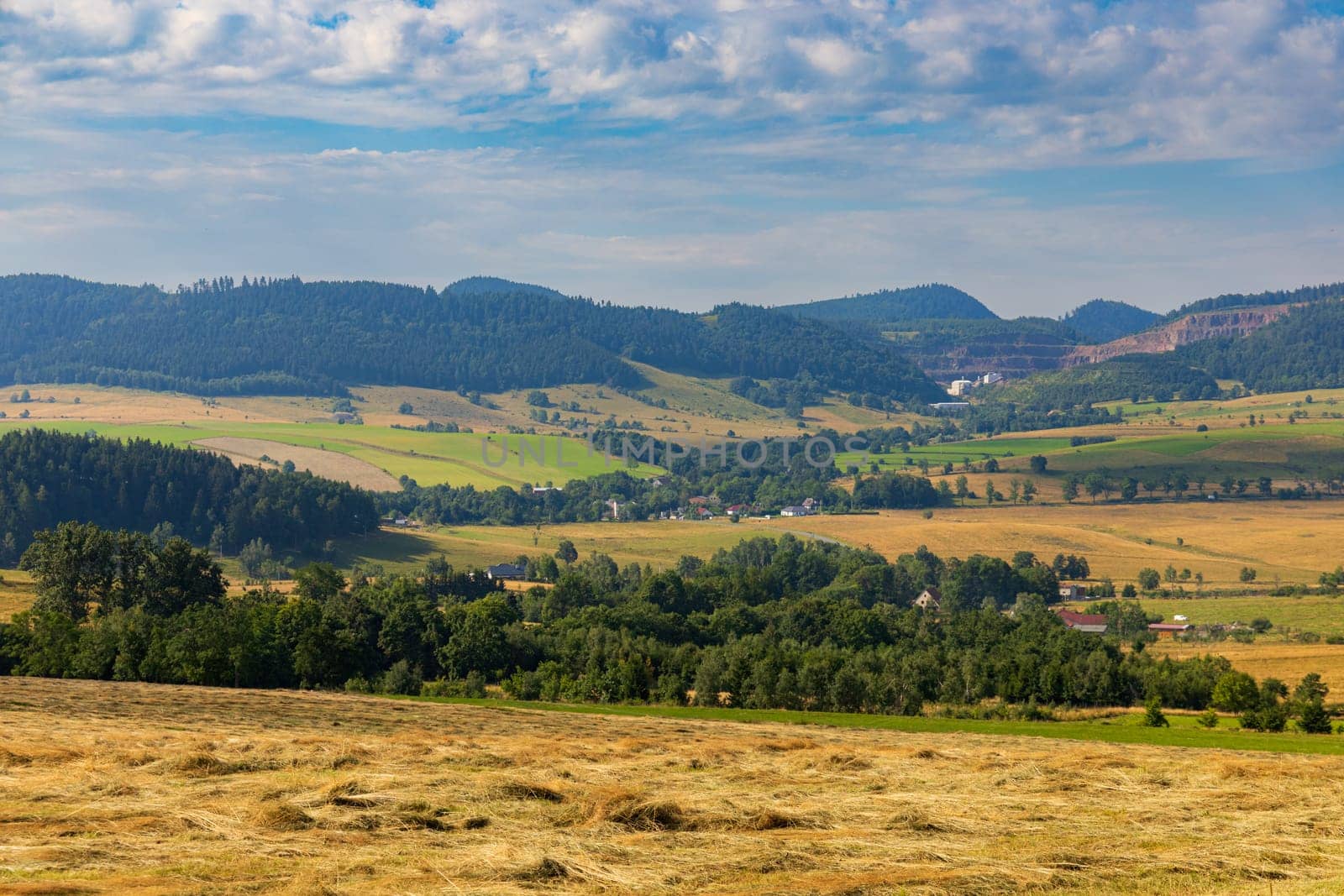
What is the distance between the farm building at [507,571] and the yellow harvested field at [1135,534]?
43.5 meters

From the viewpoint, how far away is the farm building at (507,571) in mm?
132625

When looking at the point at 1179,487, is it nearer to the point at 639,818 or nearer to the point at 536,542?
the point at 536,542

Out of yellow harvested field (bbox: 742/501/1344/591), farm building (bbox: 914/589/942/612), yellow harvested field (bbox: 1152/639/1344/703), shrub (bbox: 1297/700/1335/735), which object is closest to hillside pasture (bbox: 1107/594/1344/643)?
yellow harvested field (bbox: 1152/639/1344/703)

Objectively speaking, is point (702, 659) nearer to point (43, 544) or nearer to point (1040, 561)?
point (43, 544)

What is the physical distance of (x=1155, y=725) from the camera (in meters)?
53.5

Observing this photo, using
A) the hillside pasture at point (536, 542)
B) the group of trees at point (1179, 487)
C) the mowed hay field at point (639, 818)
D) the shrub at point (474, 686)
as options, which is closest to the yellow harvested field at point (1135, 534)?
the group of trees at point (1179, 487)

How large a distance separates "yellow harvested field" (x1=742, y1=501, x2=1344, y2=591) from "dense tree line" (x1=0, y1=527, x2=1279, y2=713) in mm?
48455

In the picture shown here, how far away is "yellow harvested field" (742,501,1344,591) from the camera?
140375 mm

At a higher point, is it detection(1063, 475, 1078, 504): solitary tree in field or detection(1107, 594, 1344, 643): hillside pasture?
detection(1063, 475, 1078, 504): solitary tree in field

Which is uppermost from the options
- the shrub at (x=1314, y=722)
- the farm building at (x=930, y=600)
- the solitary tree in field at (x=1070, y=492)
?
the solitary tree in field at (x=1070, y=492)

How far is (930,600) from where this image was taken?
12619 centimetres

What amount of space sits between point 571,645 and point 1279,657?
46590mm

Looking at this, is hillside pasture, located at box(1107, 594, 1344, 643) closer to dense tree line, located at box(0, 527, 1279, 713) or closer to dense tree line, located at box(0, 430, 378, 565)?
dense tree line, located at box(0, 527, 1279, 713)

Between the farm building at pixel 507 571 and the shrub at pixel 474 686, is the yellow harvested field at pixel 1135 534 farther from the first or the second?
the shrub at pixel 474 686
